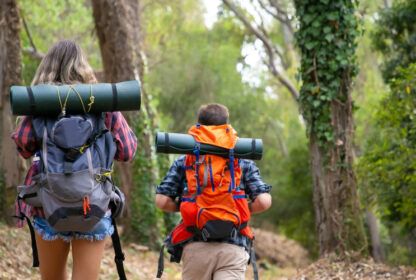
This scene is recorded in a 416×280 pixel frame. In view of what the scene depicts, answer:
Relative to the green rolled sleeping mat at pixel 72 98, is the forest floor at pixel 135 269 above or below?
below

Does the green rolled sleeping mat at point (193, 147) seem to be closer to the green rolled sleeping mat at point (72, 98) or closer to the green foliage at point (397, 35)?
the green rolled sleeping mat at point (72, 98)

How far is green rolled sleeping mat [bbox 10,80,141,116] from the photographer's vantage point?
3.04 m

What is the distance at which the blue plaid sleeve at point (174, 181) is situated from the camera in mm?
3768

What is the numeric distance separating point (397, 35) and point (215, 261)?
12.4m

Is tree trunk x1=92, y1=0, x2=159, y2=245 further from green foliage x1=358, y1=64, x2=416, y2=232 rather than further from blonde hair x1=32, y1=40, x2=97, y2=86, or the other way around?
blonde hair x1=32, y1=40, x2=97, y2=86

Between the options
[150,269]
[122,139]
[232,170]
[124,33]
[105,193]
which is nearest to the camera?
[105,193]

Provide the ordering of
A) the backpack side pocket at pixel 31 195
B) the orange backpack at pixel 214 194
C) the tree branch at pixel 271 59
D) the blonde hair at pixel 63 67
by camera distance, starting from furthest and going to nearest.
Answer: the tree branch at pixel 271 59 → the orange backpack at pixel 214 194 → the blonde hair at pixel 63 67 → the backpack side pocket at pixel 31 195

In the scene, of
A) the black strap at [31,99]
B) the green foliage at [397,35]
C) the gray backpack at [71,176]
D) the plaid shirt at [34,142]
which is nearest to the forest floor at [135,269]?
the plaid shirt at [34,142]

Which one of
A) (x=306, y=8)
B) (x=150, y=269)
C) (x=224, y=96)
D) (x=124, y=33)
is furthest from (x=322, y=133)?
(x=224, y=96)

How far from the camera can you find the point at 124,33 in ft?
34.5

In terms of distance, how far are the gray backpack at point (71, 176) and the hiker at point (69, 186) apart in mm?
35

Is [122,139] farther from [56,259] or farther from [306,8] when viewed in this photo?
[306,8]

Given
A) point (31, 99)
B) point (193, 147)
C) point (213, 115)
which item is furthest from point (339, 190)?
point (31, 99)

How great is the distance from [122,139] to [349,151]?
5.02m
